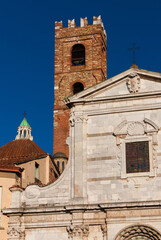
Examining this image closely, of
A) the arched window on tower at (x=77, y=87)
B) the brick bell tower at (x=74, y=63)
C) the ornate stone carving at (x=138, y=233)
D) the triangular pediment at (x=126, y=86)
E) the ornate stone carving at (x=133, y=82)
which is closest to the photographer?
the ornate stone carving at (x=138, y=233)

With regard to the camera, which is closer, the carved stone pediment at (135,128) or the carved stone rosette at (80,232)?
the carved stone rosette at (80,232)

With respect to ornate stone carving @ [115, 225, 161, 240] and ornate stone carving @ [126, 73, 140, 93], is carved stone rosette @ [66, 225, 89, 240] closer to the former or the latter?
ornate stone carving @ [115, 225, 161, 240]

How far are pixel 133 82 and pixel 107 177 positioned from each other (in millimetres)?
4290

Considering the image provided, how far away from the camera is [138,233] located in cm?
1819

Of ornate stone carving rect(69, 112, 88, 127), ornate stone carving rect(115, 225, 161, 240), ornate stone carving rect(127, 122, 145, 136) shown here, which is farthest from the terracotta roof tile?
ornate stone carving rect(115, 225, 161, 240)

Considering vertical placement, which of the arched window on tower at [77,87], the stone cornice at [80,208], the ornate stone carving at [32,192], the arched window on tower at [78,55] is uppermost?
the arched window on tower at [78,55]

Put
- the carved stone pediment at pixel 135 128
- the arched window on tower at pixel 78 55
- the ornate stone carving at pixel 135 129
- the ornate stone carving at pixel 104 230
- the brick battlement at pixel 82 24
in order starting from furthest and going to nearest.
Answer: the brick battlement at pixel 82 24, the arched window on tower at pixel 78 55, the ornate stone carving at pixel 135 129, the carved stone pediment at pixel 135 128, the ornate stone carving at pixel 104 230

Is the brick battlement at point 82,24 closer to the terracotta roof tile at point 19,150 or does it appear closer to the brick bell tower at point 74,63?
the brick bell tower at point 74,63

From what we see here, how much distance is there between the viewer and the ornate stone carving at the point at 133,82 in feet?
66.0

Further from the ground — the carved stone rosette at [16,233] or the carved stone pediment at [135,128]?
the carved stone pediment at [135,128]

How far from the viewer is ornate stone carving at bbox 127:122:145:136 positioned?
19503 millimetres

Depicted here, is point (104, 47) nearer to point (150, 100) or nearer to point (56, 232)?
point (150, 100)

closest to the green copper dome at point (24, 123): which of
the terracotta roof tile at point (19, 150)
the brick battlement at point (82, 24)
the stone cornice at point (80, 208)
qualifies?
the terracotta roof tile at point (19, 150)

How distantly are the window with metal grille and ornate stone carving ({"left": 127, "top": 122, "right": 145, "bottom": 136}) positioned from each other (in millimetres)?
419
